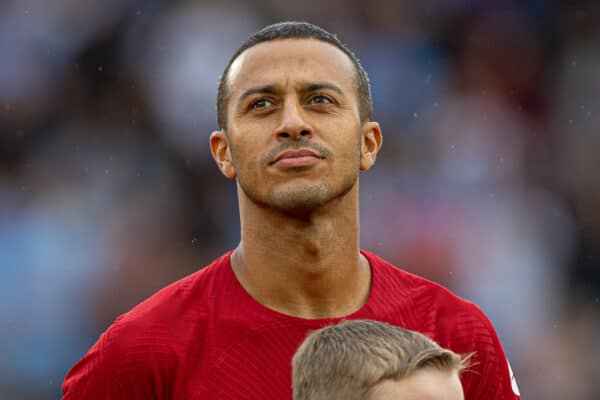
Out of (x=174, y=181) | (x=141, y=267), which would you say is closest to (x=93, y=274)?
(x=141, y=267)

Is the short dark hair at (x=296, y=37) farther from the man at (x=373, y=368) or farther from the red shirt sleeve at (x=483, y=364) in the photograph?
the man at (x=373, y=368)

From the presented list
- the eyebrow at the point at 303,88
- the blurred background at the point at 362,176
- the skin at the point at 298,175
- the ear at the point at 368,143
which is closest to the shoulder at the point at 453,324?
the skin at the point at 298,175

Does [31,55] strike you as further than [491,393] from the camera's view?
Yes

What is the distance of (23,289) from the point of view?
239 inches

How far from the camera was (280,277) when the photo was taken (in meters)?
2.99

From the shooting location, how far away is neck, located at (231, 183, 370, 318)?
2.96 meters

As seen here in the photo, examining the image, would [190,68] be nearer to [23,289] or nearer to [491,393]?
[23,289]

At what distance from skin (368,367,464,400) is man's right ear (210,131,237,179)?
113 centimetres

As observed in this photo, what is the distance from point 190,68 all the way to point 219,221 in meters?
1.05

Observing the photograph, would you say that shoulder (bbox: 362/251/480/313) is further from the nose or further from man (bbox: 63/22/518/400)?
the nose

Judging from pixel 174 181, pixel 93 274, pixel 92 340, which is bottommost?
pixel 92 340

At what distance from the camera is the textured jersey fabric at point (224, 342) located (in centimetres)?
278

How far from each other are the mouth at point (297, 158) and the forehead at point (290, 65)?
25 cm

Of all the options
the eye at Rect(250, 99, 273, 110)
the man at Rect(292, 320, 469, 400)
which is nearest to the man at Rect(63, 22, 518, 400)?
the eye at Rect(250, 99, 273, 110)
